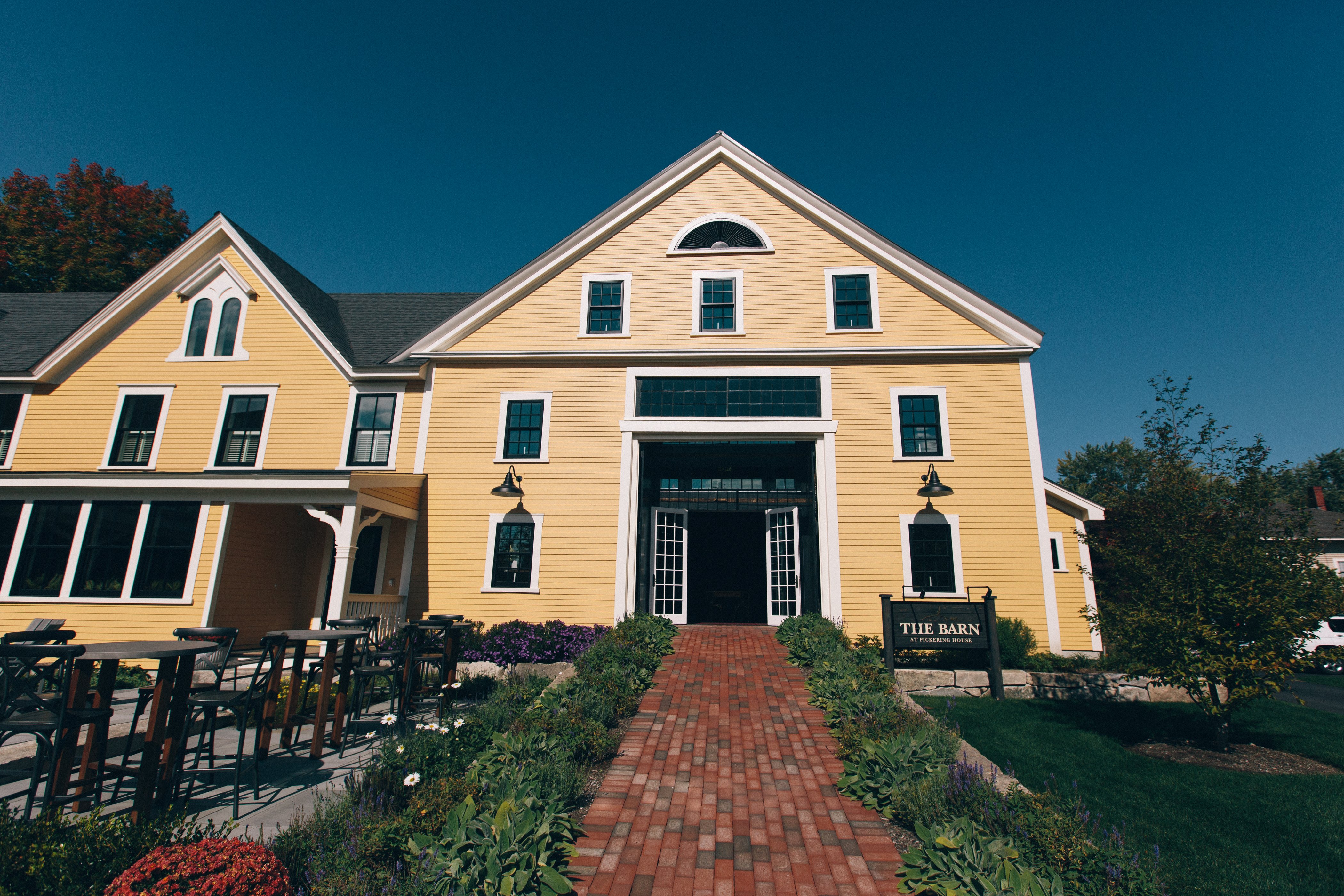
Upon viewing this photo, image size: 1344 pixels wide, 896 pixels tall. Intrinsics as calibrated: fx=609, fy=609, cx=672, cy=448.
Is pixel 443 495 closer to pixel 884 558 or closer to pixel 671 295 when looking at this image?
pixel 671 295

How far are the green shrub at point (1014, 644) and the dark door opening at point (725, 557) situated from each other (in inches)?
275

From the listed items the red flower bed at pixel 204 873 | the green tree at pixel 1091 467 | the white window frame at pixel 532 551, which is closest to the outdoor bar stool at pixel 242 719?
the red flower bed at pixel 204 873

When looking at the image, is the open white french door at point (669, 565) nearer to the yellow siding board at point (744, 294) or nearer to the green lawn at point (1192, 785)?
the yellow siding board at point (744, 294)

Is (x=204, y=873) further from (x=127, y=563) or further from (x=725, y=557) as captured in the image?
(x=725, y=557)

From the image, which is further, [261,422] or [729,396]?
[261,422]

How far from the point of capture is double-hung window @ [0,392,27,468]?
1506 cm

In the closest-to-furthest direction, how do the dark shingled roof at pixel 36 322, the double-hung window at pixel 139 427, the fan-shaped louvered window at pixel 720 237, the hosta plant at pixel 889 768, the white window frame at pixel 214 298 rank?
the hosta plant at pixel 889 768 → the double-hung window at pixel 139 427 → the white window frame at pixel 214 298 → the fan-shaped louvered window at pixel 720 237 → the dark shingled roof at pixel 36 322

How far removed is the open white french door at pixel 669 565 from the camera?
14633mm

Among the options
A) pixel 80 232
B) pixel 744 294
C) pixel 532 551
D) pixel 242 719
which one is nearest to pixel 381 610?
pixel 532 551

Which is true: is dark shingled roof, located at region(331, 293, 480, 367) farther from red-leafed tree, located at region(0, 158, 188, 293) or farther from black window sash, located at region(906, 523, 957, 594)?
red-leafed tree, located at region(0, 158, 188, 293)

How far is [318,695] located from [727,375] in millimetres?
10535

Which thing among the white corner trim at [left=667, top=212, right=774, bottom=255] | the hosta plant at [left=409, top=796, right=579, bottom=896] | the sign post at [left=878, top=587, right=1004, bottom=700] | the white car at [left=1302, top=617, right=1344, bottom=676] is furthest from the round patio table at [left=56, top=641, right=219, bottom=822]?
the white car at [left=1302, top=617, right=1344, bottom=676]

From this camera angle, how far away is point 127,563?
13.1 m

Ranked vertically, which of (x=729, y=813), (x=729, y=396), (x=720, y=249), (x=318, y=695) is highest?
(x=720, y=249)
